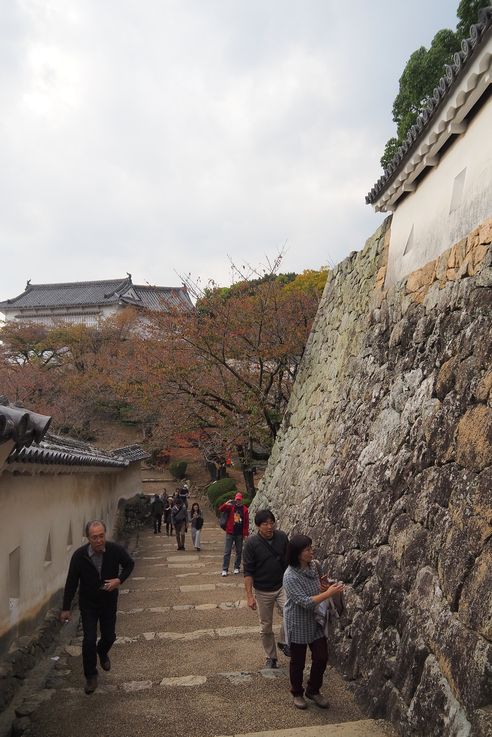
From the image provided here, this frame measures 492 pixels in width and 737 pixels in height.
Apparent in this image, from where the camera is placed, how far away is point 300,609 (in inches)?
184

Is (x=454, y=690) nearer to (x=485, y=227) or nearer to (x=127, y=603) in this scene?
(x=485, y=227)

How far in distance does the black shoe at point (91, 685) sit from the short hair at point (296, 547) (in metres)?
2.17

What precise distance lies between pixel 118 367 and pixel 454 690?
2750 cm

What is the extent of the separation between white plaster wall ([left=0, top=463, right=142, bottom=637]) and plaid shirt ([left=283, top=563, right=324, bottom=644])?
9.40 ft

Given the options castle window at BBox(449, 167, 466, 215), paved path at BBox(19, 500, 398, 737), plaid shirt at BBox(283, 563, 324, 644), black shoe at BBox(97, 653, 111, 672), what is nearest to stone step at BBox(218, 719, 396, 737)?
paved path at BBox(19, 500, 398, 737)

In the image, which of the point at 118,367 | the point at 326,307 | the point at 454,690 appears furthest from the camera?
the point at 118,367

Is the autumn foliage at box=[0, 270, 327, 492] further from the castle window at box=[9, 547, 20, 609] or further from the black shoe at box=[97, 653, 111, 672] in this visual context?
the black shoe at box=[97, 653, 111, 672]

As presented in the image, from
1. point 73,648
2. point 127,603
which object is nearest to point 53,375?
point 127,603

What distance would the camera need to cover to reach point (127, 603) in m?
9.12

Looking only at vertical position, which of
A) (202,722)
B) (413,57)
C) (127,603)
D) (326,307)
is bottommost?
(127,603)

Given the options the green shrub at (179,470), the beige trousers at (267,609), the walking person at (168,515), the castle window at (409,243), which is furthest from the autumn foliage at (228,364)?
the green shrub at (179,470)

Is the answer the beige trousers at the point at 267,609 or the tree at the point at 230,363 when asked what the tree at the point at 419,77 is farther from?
the beige trousers at the point at 267,609

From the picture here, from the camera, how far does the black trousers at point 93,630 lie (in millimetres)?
5195

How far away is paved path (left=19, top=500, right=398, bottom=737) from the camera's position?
14.6 ft
